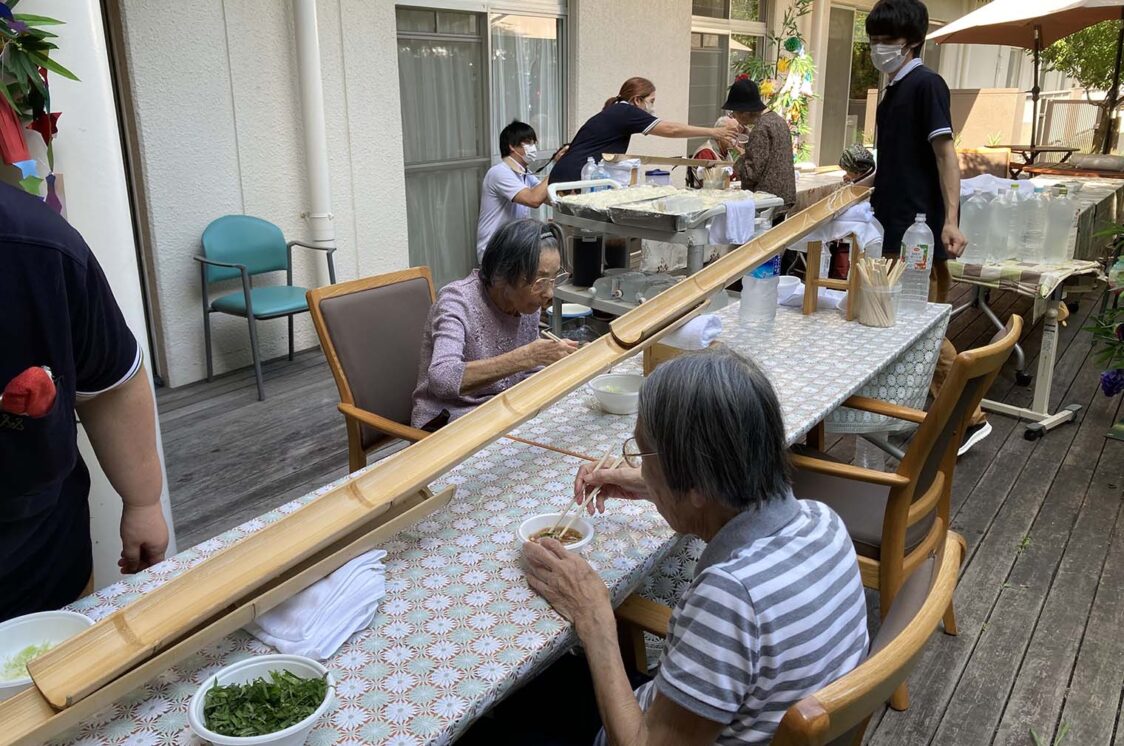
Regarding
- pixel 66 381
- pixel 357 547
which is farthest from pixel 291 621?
pixel 66 381

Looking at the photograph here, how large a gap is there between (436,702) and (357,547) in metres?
0.35

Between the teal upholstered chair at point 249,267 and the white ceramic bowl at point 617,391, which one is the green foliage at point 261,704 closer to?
the white ceramic bowl at point 617,391

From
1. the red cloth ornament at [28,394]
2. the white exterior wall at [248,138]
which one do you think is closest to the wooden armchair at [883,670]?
the red cloth ornament at [28,394]

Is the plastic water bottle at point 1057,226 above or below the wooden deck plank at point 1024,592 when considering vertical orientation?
above

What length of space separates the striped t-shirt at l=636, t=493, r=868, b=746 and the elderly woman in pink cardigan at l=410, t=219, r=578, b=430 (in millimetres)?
1192

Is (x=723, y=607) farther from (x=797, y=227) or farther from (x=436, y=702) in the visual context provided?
(x=797, y=227)

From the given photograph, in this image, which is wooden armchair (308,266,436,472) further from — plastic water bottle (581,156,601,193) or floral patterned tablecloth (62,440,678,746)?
plastic water bottle (581,156,601,193)

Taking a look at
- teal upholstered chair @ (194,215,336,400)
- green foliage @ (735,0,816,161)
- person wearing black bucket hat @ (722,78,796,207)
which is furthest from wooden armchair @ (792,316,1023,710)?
green foliage @ (735,0,816,161)

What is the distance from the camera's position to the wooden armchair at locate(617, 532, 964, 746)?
0.87m

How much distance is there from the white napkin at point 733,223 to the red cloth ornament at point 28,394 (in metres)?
2.80

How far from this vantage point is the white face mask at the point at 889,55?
356cm

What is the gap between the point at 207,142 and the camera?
14.6ft

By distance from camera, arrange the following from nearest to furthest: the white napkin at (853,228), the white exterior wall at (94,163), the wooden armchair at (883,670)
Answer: the wooden armchair at (883,670) → the white exterior wall at (94,163) → the white napkin at (853,228)

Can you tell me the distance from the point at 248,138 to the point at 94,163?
9.46 feet
